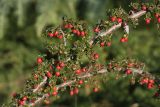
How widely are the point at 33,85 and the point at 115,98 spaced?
2564 mm

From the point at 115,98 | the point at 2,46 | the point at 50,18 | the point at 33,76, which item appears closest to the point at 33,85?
the point at 33,76

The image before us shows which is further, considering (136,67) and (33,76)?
(136,67)

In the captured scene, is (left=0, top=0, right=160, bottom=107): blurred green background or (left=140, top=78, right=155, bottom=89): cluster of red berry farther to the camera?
(left=0, top=0, right=160, bottom=107): blurred green background

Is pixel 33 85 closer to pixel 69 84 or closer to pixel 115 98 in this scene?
pixel 69 84

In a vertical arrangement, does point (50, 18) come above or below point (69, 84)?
above

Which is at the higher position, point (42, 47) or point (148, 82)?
point (42, 47)

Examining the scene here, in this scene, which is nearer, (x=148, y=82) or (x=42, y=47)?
(x=148, y=82)

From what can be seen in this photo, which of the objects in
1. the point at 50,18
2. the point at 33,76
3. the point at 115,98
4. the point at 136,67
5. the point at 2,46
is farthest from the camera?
the point at 2,46

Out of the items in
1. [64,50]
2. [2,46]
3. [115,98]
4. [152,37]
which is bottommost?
[115,98]

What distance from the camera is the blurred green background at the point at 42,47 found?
221 inches

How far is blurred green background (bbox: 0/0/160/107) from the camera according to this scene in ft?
18.4

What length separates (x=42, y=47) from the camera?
6.71m

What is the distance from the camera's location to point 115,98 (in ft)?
18.7

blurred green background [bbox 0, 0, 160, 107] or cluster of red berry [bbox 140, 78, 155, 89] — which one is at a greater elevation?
blurred green background [bbox 0, 0, 160, 107]
